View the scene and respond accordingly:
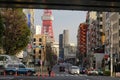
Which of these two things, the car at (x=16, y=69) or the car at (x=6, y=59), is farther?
the car at (x=6, y=59)

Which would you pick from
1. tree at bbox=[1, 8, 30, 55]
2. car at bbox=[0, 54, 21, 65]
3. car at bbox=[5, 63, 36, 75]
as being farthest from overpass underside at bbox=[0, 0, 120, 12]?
tree at bbox=[1, 8, 30, 55]

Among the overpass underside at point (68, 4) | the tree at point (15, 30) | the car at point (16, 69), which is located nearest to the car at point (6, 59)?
the car at point (16, 69)

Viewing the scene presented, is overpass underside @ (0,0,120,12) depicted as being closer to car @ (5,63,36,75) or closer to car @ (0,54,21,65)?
car @ (5,63,36,75)

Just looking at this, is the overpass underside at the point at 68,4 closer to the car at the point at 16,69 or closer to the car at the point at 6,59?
the car at the point at 16,69

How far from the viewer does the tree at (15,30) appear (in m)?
92.1

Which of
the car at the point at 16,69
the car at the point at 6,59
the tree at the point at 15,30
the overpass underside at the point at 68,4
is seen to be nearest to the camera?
the overpass underside at the point at 68,4

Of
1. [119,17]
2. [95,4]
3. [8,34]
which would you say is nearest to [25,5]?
[95,4]

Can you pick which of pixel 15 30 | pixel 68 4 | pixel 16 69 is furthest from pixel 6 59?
pixel 68 4

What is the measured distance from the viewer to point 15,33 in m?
92.8

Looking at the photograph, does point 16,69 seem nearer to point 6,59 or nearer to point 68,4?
point 6,59

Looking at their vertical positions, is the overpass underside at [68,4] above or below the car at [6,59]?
above

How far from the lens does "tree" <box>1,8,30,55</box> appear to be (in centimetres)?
9212

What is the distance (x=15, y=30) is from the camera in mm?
92688

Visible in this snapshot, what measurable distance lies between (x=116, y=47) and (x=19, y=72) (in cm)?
4847
